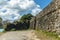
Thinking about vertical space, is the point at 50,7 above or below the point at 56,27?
above

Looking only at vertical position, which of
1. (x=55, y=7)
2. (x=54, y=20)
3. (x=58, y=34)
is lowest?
(x=58, y=34)

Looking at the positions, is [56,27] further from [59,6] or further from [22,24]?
[22,24]

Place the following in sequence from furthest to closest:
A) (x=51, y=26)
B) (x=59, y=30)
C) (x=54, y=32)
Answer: (x=51, y=26)
(x=54, y=32)
(x=59, y=30)

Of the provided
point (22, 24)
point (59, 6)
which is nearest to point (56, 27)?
point (59, 6)

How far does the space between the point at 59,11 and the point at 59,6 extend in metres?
0.38

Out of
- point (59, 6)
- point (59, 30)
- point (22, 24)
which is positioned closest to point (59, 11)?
point (59, 6)

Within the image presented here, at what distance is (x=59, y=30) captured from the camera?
14.9m

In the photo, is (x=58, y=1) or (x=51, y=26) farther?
(x=51, y=26)

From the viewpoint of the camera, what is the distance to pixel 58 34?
14.9m

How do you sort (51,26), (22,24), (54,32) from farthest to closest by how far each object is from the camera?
1. (22,24)
2. (51,26)
3. (54,32)

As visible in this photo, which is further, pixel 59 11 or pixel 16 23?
pixel 16 23

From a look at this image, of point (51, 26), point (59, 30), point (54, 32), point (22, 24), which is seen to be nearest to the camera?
point (59, 30)

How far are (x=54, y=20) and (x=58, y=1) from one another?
1596 millimetres

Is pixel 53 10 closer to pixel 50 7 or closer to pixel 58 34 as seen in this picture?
pixel 50 7
